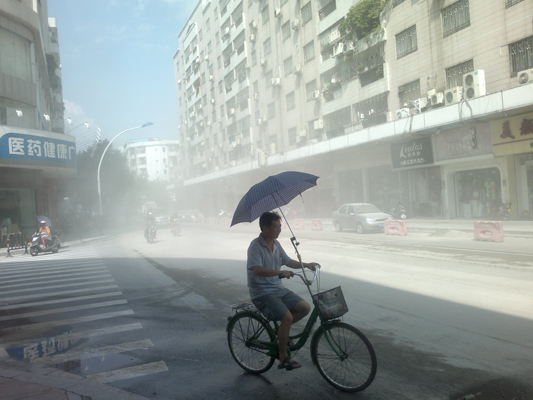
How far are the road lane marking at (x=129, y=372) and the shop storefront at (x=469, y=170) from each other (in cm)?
2045

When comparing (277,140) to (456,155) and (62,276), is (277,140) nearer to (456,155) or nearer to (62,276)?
(456,155)

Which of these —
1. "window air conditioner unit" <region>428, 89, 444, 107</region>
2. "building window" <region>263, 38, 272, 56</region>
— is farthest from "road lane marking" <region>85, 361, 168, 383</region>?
"building window" <region>263, 38, 272, 56</region>

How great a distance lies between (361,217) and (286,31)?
24915 millimetres

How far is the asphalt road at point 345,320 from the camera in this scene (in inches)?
159

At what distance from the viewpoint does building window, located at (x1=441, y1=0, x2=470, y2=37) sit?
21.6m

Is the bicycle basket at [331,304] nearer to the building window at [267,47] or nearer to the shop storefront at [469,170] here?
the shop storefront at [469,170]

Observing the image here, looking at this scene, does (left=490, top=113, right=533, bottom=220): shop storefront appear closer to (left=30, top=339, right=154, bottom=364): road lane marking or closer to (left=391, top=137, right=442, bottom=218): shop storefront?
(left=391, top=137, right=442, bottom=218): shop storefront

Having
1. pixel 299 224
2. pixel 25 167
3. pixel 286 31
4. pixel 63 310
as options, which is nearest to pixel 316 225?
pixel 299 224

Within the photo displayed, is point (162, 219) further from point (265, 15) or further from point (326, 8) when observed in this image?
point (265, 15)

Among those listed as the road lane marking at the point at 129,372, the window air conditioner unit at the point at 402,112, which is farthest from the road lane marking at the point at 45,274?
the window air conditioner unit at the point at 402,112

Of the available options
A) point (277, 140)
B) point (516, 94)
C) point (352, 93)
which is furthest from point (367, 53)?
point (277, 140)

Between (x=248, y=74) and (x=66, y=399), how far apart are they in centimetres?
4864

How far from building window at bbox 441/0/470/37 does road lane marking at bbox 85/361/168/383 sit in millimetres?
22428

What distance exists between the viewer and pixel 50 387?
423 cm
